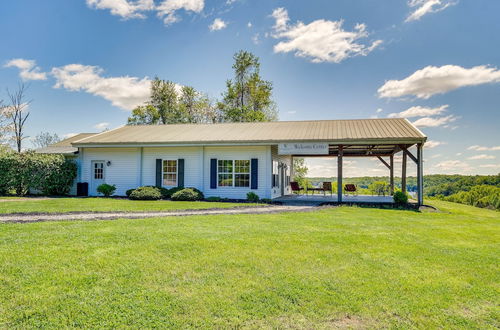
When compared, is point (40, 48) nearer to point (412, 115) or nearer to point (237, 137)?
point (237, 137)

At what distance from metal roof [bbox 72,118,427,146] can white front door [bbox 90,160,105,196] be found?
1216 mm

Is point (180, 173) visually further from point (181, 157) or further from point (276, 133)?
point (276, 133)

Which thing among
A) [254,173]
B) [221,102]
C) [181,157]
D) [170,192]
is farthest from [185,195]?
[221,102]

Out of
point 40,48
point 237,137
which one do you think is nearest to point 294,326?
point 237,137

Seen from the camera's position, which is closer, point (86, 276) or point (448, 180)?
point (86, 276)

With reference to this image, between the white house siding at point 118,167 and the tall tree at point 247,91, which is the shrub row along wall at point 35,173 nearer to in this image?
the white house siding at point 118,167

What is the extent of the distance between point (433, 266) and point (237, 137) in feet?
36.6

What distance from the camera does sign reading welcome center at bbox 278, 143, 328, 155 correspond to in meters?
13.3

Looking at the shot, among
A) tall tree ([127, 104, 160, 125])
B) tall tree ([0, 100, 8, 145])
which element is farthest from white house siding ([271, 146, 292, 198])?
tall tree ([0, 100, 8, 145])

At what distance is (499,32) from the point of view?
41.0 ft

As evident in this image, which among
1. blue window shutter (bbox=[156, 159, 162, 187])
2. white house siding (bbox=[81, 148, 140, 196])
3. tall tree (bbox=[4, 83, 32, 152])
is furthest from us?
tall tree (bbox=[4, 83, 32, 152])

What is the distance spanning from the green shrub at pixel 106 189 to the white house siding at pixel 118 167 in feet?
1.79

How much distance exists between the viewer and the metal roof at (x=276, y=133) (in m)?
12.9

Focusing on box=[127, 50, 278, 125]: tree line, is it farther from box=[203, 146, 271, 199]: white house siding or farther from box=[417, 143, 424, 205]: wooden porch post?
box=[417, 143, 424, 205]: wooden porch post
